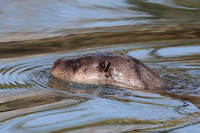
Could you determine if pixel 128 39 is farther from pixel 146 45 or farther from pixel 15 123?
pixel 15 123

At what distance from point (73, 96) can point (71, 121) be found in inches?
41.1

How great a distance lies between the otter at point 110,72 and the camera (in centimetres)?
586

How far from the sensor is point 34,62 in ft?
25.7

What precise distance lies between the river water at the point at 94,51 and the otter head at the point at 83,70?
14 cm

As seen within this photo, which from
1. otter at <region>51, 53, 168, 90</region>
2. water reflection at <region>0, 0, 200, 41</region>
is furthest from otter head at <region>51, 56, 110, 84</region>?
water reflection at <region>0, 0, 200, 41</region>

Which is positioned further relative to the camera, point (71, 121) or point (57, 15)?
point (57, 15)

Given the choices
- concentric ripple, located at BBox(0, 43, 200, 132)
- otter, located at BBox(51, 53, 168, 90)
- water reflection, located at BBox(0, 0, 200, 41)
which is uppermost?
water reflection, located at BBox(0, 0, 200, 41)

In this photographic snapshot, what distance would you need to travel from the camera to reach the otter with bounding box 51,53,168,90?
5863 mm

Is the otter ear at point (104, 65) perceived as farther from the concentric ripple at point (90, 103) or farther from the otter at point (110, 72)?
the concentric ripple at point (90, 103)

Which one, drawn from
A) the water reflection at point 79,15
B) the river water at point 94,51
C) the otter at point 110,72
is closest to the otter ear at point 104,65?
the otter at point 110,72

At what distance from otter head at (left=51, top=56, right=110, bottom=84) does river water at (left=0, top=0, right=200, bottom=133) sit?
141mm

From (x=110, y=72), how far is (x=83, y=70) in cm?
46

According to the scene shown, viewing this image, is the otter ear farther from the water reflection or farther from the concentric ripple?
the water reflection

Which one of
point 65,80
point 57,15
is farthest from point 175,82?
point 57,15
